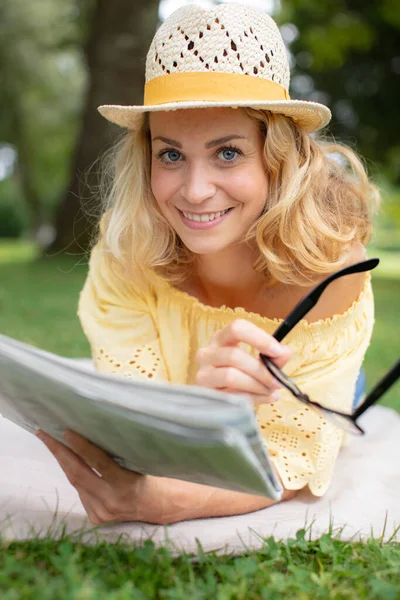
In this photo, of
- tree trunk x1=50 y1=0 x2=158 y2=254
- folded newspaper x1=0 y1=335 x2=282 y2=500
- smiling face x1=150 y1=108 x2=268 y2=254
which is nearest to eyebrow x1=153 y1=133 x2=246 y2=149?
smiling face x1=150 y1=108 x2=268 y2=254

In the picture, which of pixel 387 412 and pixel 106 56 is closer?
pixel 387 412

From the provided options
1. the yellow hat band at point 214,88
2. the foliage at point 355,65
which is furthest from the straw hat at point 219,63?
the foliage at point 355,65

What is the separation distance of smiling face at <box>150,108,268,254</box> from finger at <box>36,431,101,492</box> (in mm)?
706

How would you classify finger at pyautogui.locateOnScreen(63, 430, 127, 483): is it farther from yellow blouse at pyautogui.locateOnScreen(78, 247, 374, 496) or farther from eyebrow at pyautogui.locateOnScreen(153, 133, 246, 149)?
eyebrow at pyautogui.locateOnScreen(153, 133, 246, 149)

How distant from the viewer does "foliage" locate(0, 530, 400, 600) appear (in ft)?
4.09

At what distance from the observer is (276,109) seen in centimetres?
194

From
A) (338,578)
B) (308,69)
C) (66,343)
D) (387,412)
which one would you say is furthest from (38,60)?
(338,578)

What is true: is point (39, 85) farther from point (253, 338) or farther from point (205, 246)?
point (253, 338)

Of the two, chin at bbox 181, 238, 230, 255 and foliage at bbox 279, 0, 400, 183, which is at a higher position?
foliage at bbox 279, 0, 400, 183

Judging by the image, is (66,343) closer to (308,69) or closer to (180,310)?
(180,310)

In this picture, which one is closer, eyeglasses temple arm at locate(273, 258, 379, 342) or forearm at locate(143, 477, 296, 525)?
eyeglasses temple arm at locate(273, 258, 379, 342)

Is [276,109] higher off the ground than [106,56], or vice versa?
[106,56]

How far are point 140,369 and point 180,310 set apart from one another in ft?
0.96

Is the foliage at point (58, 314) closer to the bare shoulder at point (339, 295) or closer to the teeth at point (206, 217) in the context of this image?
the teeth at point (206, 217)
